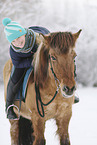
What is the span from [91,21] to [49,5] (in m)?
3.19

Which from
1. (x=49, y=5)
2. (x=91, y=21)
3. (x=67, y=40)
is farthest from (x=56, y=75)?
(x=49, y=5)

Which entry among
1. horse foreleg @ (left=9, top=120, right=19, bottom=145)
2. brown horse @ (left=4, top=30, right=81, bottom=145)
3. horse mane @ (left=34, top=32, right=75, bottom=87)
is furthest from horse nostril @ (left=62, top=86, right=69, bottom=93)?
horse foreleg @ (left=9, top=120, right=19, bottom=145)

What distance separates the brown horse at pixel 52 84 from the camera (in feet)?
5.96

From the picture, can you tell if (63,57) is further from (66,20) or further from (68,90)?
(66,20)

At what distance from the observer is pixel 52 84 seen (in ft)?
7.06

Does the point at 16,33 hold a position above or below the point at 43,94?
above

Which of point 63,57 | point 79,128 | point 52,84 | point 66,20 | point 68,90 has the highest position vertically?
point 66,20

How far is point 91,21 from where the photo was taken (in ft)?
39.0

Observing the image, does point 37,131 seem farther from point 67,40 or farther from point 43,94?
point 67,40

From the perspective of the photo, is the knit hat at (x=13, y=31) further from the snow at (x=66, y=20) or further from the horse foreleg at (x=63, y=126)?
the snow at (x=66, y=20)

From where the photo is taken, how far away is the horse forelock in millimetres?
1814

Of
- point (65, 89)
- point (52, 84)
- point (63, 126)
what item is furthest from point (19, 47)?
point (63, 126)

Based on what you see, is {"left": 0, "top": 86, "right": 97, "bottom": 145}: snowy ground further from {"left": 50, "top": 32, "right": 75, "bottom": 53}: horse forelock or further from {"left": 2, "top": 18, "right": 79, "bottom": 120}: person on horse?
{"left": 50, "top": 32, "right": 75, "bottom": 53}: horse forelock

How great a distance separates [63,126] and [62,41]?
1.13 metres
